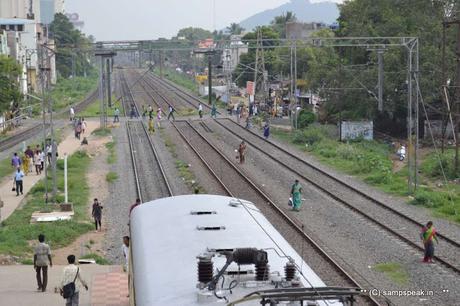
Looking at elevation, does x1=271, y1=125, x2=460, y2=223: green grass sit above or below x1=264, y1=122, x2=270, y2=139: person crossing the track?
below

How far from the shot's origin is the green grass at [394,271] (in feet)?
48.6

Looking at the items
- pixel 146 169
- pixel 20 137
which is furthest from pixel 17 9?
pixel 146 169

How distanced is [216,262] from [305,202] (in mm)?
16457

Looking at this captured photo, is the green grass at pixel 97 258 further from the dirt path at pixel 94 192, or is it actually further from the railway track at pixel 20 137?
the railway track at pixel 20 137

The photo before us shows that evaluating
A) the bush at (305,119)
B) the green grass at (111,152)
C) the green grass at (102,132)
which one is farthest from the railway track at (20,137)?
the bush at (305,119)

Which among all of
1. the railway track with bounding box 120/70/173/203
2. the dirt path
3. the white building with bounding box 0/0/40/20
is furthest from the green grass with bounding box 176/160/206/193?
the white building with bounding box 0/0/40/20

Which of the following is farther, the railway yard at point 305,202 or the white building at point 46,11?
the white building at point 46,11

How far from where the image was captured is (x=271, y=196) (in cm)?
2489

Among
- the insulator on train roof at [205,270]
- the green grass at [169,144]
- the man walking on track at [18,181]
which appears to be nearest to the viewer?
the insulator on train roof at [205,270]

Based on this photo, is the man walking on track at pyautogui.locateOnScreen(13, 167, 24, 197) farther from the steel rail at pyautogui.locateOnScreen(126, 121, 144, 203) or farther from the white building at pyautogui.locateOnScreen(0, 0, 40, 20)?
the white building at pyautogui.locateOnScreen(0, 0, 40, 20)

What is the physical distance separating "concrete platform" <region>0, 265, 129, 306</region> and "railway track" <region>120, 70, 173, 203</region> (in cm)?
909

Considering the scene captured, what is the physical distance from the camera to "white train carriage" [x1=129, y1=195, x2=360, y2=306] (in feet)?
21.2

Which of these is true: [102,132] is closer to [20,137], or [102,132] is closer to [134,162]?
[20,137]

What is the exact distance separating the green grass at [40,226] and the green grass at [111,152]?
6.33 m
